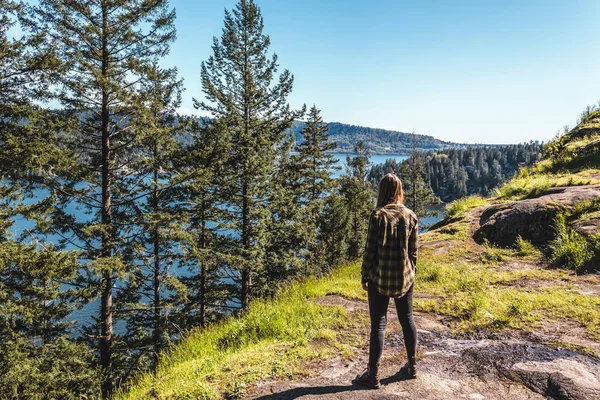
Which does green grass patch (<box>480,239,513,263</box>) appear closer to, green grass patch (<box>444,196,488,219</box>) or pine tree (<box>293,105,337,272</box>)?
green grass patch (<box>444,196,488,219</box>)

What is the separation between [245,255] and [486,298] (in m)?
13.1

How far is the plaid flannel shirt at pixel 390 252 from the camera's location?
3.19 meters

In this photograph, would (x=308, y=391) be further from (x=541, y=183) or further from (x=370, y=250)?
(x=541, y=183)

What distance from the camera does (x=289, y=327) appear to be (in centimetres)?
463

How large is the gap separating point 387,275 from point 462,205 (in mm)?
9076

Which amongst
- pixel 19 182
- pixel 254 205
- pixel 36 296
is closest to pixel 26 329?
pixel 36 296

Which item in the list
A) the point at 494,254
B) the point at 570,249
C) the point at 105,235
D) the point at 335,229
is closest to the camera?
the point at 570,249

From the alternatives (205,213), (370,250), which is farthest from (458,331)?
(205,213)

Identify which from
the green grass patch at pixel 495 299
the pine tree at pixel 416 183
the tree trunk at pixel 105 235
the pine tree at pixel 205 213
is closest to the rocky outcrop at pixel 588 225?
the green grass patch at pixel 495 299

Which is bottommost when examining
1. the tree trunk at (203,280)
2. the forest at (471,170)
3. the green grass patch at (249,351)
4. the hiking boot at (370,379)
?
the tree trunk at (203,280)

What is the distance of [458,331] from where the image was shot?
14.2ft

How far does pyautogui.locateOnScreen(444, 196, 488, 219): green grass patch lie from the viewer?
10.7 meters

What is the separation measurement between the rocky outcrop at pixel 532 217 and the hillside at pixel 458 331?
2cm

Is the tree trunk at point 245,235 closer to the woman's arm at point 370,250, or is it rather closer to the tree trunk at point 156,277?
the tree trunk at point 156,277
